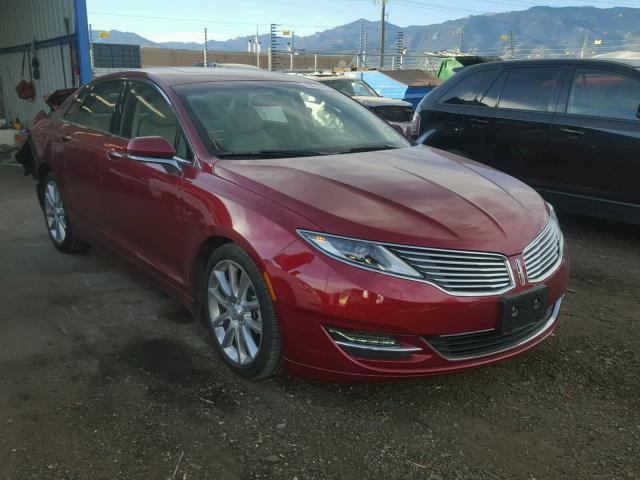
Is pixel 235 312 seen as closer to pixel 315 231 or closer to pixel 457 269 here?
pixel 315 231

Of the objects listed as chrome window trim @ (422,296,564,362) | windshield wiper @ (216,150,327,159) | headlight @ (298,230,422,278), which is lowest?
chrome window trim @ (422,296,564,362)

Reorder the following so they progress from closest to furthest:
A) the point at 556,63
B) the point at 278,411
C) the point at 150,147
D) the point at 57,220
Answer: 1. the point at 278,411
2. the point at 150,147
3. the point at 57,220
4. the point at 556,63

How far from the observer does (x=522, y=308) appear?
2562 millimetres

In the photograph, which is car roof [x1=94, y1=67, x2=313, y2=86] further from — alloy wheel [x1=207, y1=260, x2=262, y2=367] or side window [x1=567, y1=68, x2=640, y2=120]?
side window [x1=567, y1=68, x2=640, y2=120]

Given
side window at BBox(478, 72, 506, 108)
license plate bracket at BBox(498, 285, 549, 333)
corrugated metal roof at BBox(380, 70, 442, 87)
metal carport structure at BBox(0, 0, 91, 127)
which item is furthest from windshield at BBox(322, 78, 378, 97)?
license plate bracket at BBox(498, 285, 549, 333)

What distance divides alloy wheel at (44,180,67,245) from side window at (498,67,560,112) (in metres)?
4.24

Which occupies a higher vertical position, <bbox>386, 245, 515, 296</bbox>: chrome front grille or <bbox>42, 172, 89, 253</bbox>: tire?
<bbox>386, 245, 515, 296</bbox>: chrome front grille

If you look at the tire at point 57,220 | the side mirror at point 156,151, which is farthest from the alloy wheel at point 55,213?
the side mirror at point 156,151

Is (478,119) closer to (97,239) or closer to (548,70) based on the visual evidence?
(548,70)

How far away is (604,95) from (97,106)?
4.29 m

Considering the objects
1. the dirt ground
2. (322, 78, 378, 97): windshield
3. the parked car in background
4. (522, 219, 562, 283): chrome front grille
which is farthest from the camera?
(322, 78, 378, 97): windshield

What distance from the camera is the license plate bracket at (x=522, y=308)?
2.50 metres

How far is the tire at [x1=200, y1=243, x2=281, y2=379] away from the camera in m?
2.69

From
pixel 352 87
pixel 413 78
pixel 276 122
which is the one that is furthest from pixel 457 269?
pixel 413 78
